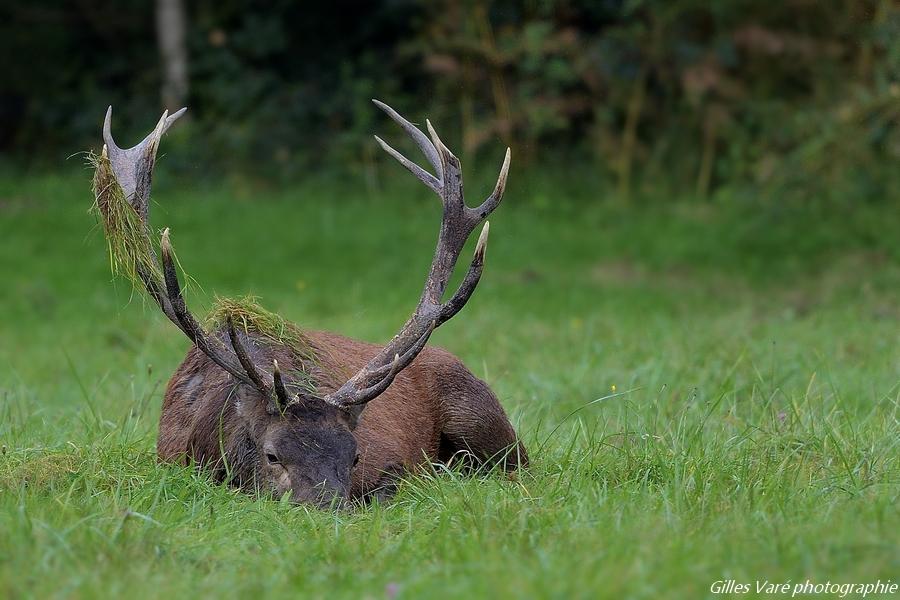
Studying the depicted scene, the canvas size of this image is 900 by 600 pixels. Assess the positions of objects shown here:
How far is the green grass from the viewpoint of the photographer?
390 cm

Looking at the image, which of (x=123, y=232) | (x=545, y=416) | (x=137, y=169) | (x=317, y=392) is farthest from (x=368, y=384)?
(x=545, y=416)

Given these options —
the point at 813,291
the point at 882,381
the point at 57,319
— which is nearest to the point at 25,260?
the point at 57,319

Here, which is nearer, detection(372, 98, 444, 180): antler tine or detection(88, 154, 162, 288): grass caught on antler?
detection(88, 154, 162, 288): grass caught on antler

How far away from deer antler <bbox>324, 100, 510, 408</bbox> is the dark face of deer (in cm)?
10

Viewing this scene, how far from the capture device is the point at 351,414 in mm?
5488

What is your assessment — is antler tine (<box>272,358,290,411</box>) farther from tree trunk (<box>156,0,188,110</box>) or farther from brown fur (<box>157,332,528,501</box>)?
tree trunk (<box>156,0,188,110</box>)

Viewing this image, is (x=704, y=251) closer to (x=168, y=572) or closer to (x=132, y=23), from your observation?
(x=132, y=23)

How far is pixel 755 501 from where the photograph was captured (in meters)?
4.65

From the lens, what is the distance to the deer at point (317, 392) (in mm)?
5324

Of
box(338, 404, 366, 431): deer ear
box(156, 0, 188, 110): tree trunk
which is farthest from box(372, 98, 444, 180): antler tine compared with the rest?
box(156, 0, 188, 110): tree trunk

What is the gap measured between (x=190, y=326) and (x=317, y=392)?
0.64m

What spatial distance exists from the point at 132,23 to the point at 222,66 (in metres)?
2.08

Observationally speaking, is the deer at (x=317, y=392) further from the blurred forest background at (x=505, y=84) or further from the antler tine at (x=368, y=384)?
the blurred forest background at (x=505, y=84)

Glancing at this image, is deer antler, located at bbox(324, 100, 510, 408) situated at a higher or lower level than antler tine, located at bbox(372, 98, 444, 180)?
lower
